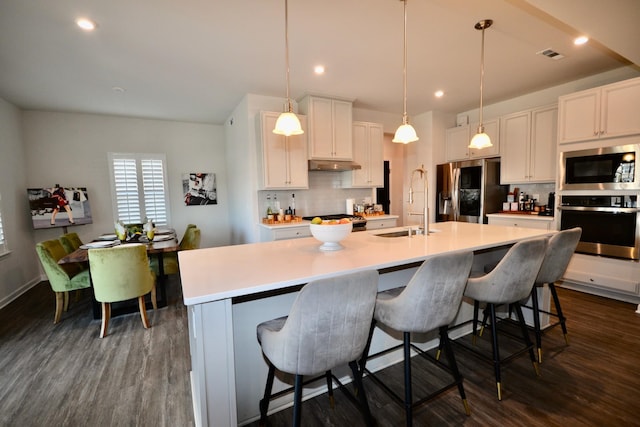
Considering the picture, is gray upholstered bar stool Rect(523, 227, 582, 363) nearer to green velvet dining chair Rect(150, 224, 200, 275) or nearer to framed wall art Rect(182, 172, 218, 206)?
green velvet dining chair Rect(150, 224, 200, 275)

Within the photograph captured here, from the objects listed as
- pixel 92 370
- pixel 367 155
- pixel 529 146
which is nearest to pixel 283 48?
pixel 367 155

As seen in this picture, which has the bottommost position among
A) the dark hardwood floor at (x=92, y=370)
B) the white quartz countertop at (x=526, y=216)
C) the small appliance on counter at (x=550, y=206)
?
the dark hardwood floor at (x=92, y=370)

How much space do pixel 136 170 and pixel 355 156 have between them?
393 centimetres

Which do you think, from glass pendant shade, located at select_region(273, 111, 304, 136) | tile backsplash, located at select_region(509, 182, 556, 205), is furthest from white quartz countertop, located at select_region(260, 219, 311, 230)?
tile backsplash, located at select_region(509, 182, 556, 205)

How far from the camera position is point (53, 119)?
4535mm

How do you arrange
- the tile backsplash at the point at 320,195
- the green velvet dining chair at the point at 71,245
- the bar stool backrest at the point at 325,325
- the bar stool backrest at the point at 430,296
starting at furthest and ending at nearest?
the tile backsplash at the point at 320,195 < the green velvet dining chair at the point at 71,245 < the bar stool backrest at the point at 430,296 < the bar stool backrest at the point at 325,325

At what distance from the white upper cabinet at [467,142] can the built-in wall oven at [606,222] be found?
138 centimetres

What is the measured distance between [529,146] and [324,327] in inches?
179

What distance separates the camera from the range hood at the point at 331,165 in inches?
163

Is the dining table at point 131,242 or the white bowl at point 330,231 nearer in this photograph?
the white bowl at point 330,231

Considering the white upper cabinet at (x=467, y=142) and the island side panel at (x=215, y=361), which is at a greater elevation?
the white upper cabinet at (x=467, y=142)

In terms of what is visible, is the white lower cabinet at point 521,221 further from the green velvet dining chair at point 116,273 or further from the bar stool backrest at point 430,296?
the green velvet dining chair at point 116,273

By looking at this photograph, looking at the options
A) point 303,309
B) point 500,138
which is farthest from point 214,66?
point 500,138

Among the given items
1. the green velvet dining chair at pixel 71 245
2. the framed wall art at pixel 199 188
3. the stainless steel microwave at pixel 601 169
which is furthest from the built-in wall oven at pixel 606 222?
the green velvet dining chair at pixel 71 245
